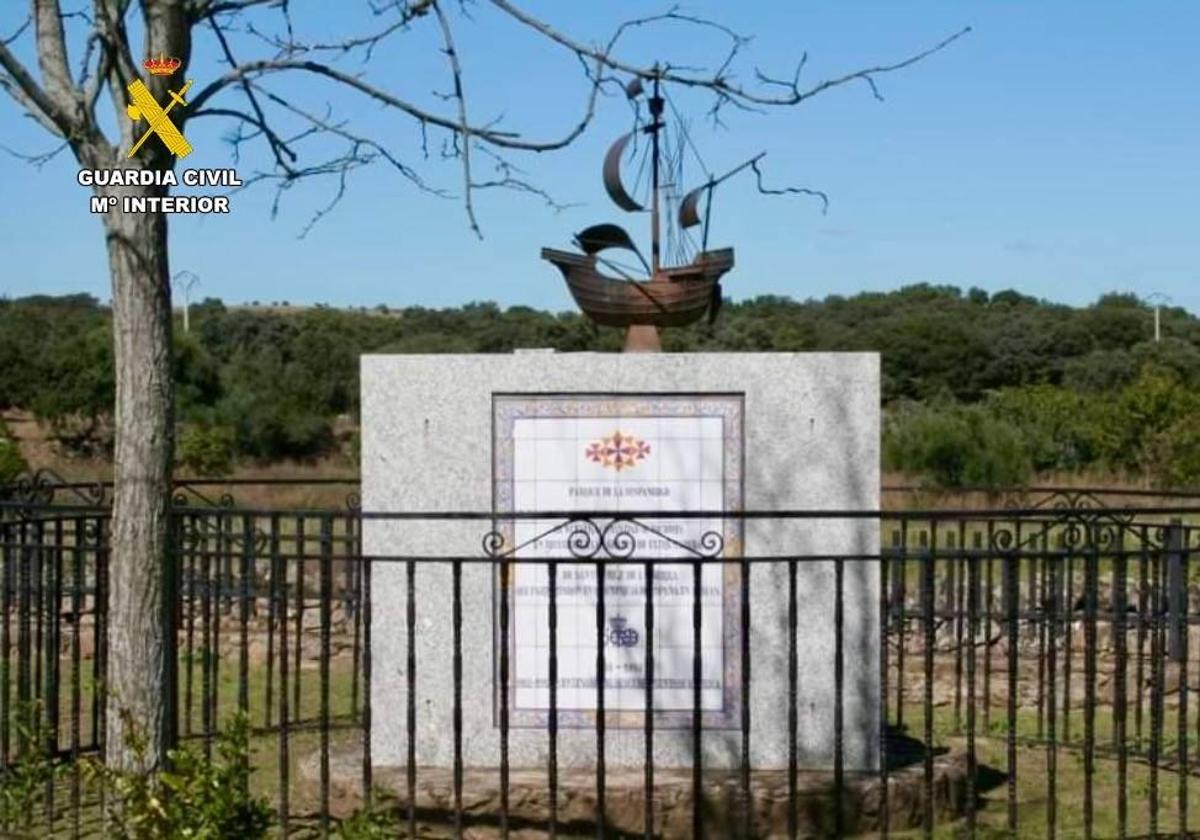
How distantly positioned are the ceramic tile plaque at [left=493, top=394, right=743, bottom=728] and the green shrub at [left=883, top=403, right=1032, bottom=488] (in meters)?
12.9

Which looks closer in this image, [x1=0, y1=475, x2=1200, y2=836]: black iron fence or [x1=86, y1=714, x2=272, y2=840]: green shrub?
[x1=86, y1=714, x2=272, y2=840]: green shrub

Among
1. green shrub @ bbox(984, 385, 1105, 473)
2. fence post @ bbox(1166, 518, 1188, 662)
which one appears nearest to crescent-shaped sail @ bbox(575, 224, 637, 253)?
fence post @ bbox(1166, 518, 1188, 662)

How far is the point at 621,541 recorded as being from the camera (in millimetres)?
6715

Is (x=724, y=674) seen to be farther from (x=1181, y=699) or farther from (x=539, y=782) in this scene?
(x=1181, y=699)

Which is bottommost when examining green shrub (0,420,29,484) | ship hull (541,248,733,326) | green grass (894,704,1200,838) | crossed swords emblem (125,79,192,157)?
green grass (894,704,1200,838)

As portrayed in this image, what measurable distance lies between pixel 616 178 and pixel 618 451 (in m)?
1.36

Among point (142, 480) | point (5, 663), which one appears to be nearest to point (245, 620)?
point (5, 663)

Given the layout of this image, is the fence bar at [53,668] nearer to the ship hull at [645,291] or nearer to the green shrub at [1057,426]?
the ship hull at [645,291]

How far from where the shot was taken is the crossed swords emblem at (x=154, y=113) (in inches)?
205

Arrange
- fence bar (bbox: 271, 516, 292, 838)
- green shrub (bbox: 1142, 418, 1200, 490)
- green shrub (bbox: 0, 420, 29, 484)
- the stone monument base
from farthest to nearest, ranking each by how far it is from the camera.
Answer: green shrub (bbox: 1142, 418, 1200, 490), green shrub (bbox: 0, 420, 29, 484), the stone monument base, fence bar (bbox: 271, 516, 292, 838)

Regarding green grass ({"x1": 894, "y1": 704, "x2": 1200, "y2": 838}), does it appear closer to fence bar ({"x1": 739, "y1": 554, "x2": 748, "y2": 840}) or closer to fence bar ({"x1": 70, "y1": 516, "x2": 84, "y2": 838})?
fence bar ({"x1": 739, "y1": 554, "x2": 748, "y2": 840})

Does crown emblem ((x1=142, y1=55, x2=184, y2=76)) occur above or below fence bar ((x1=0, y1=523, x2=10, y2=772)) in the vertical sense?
above

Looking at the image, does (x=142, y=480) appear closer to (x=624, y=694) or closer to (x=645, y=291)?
(x=624, y=694)

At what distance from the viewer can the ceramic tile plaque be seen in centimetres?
676
